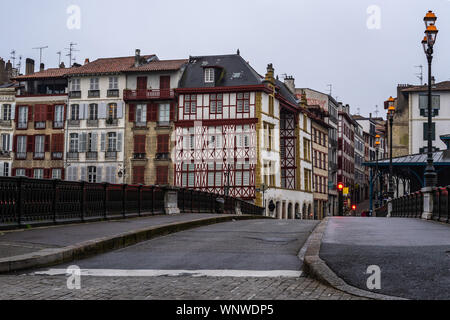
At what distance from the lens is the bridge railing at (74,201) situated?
13.9m

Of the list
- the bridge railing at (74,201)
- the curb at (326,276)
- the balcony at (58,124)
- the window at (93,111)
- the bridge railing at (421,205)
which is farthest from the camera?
the balcony at (58,124)

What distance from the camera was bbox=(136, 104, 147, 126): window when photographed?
60500mm

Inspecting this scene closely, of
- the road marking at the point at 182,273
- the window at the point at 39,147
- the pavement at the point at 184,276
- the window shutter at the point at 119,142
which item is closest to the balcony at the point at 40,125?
the window at the point at 39,147

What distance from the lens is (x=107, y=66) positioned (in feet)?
207

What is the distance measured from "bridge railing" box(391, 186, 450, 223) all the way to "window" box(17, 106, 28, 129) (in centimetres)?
4001

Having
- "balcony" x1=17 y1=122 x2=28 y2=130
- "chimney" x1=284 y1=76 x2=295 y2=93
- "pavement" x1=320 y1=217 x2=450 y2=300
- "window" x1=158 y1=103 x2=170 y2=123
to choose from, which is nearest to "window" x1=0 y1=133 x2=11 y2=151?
"balcony" x1=17 y1=122 x2=28 y2=130

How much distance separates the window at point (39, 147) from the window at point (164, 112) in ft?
37.9

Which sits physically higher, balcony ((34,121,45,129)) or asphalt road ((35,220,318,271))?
balcony ((34,121,45,129))

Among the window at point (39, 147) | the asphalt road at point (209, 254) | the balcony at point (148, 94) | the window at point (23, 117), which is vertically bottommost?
the asphalt road at point (209, 254)

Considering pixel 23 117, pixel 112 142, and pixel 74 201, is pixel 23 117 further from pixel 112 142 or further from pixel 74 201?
pixel 74 201

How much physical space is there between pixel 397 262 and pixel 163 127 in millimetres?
51942

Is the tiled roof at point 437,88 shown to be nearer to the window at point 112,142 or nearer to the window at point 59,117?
the window at point 112,142

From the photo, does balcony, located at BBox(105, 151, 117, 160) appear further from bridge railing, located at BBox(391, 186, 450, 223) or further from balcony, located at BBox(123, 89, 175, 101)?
bridge railing, located at BBox(391, 186, 450, 223)

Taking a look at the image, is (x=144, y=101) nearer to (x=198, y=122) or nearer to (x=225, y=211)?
(x=198, y=122)
